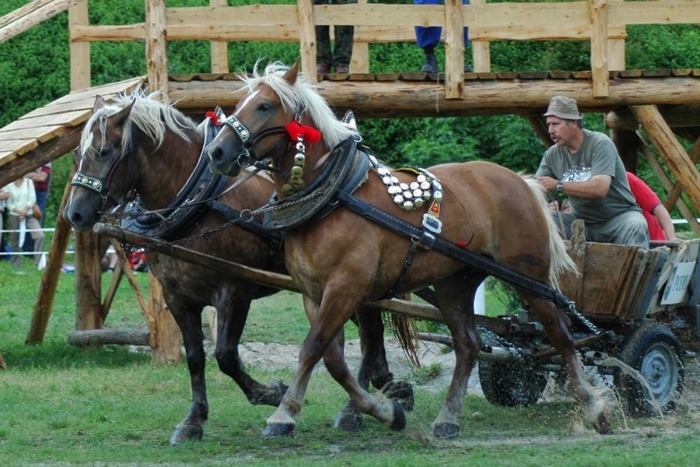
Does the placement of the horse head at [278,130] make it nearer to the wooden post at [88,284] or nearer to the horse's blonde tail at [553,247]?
the horse's blonde tail at [553,247]

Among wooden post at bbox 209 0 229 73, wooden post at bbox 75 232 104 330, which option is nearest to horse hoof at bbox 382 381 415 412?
wooden post at bbox 75 232 104 330

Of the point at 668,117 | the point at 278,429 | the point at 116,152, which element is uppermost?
the point at 668,117

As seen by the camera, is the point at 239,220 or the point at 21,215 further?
the point at 21,215

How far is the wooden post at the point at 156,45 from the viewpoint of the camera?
1105 centimetres

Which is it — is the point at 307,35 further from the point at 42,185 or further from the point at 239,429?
the point at 42,185

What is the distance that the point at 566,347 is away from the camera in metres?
8.15

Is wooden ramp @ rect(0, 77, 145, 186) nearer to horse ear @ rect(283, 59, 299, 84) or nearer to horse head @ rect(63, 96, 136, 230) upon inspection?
horse head @ rect(63, 96, 136, 230)

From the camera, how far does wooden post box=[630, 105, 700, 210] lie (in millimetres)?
11500

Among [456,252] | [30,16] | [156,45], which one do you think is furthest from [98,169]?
[30,16]

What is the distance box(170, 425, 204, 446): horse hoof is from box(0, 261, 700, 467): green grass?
0.23 ft

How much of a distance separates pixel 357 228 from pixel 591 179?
6.82 ft

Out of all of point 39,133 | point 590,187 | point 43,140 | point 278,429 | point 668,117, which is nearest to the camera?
point 278,429

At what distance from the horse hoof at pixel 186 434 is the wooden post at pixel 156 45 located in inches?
156

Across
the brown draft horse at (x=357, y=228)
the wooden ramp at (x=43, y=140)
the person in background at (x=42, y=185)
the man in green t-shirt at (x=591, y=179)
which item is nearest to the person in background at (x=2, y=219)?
the person in background at (x=42, y=185)
